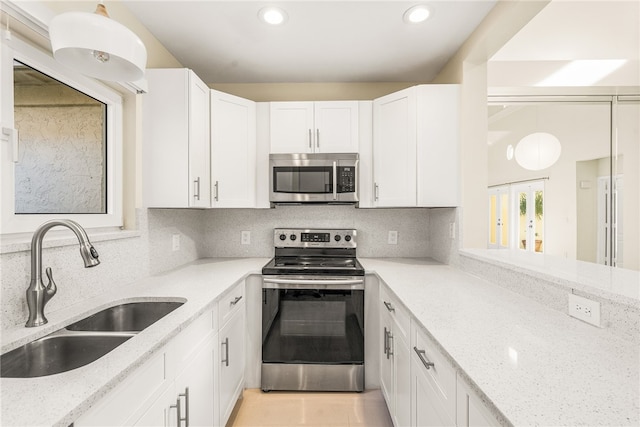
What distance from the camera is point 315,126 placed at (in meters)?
2.38

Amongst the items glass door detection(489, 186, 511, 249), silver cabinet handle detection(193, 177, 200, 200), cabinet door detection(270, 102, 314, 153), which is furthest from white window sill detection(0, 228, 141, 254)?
glass door detection(489, 186, 511, 249)

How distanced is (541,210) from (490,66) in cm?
287

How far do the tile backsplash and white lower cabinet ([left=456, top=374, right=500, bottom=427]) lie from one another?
1537 mm

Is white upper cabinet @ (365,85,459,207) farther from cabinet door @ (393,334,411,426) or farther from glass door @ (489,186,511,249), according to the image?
glass door @ (489,186,511,249)

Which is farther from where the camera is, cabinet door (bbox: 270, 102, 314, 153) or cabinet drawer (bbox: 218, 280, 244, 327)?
cabinet door (bbox: 270, 102, 314, 153)

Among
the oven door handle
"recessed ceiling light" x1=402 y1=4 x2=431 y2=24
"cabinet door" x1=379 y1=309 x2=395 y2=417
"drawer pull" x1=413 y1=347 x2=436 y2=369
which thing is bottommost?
"cabinet door" x1=379 y1=309 x2=395 y2=417

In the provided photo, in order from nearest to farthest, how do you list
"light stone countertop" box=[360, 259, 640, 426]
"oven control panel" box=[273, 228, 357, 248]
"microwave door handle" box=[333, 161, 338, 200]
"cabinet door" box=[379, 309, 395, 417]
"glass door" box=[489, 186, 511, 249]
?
"light stone countertop" box=[360, 259, 640, 426]
"cabinet door" box=[379, 309, 395, 417]
"microwave door handle" box=[333, 161, 338, 200]
"oven control panel" box=[273, 228, 357, 248]
"glass door" box=[489, 186, 511, 249]

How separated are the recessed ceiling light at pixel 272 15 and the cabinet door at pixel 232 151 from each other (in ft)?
2.16

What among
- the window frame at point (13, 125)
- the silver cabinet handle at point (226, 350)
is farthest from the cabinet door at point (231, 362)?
the window frame at point (13, 125)

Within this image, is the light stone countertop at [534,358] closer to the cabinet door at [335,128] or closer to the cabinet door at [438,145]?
the cabinet door at [438,145]

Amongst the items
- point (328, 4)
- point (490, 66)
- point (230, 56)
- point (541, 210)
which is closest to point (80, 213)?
point (230, 56)

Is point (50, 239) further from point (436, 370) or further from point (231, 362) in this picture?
point (436, 370)

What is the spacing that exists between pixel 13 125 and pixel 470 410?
6.05 feet

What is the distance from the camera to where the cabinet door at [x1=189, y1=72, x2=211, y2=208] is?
6.36 feet
